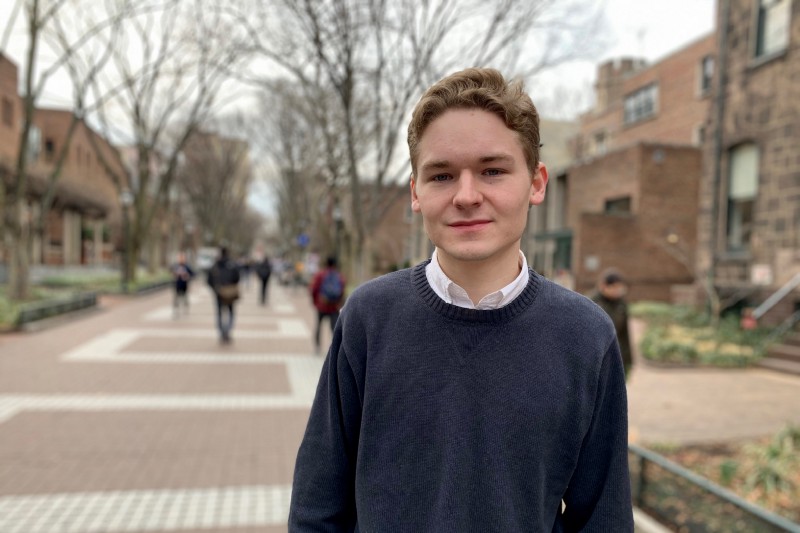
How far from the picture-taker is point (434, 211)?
1.43m

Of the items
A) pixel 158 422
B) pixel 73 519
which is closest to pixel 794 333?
pixel 158 422

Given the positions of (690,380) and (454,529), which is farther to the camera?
(690,380)

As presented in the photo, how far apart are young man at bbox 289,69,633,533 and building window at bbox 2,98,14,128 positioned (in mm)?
33810

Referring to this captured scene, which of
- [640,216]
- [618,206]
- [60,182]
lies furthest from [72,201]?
[640,216]

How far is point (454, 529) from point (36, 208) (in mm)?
33825

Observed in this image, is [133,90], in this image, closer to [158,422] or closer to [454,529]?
[158,422]

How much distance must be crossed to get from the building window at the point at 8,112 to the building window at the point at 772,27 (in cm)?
3110

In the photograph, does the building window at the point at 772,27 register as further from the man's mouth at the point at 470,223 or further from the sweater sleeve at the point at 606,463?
the man's mouth at the point at 470,223

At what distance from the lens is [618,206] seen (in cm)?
2327

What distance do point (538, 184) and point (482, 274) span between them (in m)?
0.29

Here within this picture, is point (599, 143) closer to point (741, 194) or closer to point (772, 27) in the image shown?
point (741, 194)

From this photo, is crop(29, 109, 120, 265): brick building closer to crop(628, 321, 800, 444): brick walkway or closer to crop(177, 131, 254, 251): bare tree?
crop(177, 131, 254, 251): bare tree

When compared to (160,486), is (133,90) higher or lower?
higher

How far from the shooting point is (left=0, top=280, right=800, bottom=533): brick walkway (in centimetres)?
425
